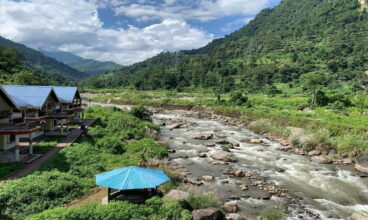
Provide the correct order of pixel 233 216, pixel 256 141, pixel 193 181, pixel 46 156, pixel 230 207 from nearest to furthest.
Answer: pixel 233 216, pixel 230 207, pixel 193 181, pixel 46 156, pixel 256 141

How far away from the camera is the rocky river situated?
22.2 m

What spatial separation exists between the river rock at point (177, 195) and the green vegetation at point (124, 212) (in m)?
1.48

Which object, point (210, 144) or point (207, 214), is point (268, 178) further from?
point (210, 144)

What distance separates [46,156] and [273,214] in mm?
21177

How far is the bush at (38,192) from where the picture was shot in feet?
56.3

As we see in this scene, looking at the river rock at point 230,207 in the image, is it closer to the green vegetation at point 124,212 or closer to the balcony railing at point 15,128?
the green vegetation at point 124,212

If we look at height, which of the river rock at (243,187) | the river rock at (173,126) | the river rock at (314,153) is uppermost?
the river rock at (173,126)

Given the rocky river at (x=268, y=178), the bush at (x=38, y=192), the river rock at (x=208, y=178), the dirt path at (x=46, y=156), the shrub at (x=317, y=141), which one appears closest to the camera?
the bush at (x=38, y=192)

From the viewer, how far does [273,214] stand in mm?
19656

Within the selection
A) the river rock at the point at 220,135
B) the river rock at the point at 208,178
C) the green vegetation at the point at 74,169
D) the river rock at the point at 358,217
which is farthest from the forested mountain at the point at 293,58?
the river rock at the point at 358,217

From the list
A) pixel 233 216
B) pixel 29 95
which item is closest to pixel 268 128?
pixel 233 216

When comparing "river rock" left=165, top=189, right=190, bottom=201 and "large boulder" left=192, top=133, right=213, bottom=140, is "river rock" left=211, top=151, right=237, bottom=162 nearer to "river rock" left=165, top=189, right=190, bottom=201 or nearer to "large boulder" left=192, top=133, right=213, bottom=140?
"large boulder" left=192, top=133, right=213, bottom=140

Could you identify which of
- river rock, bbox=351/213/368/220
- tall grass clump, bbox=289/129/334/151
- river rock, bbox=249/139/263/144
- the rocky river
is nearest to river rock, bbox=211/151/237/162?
the rocky river

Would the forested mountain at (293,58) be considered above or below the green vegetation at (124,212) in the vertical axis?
above
